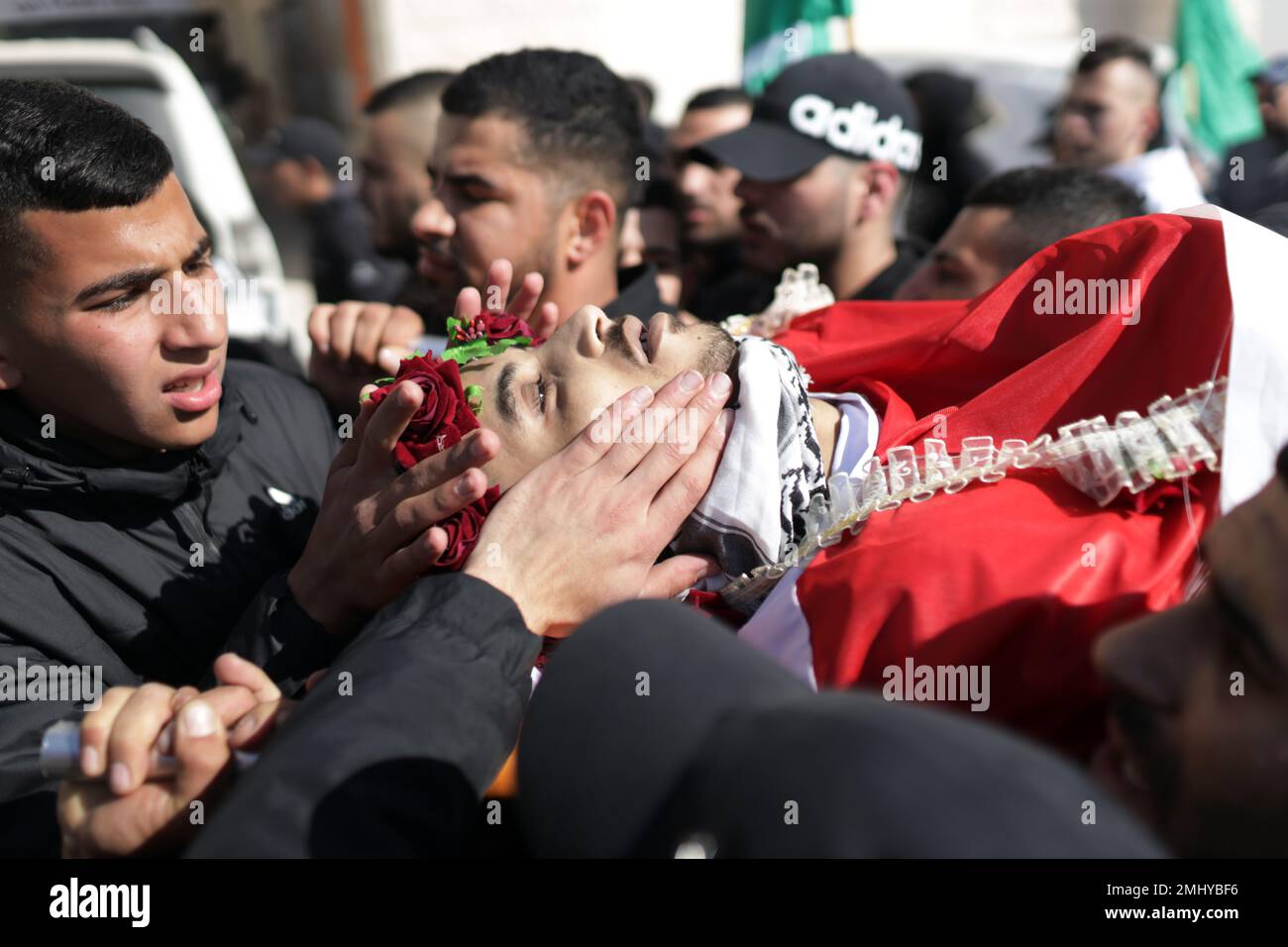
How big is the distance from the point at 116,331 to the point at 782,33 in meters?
5.08

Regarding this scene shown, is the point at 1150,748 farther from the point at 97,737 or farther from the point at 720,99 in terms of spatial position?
the point at 720,99

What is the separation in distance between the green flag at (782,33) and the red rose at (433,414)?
4.47m

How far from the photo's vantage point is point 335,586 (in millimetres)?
2305

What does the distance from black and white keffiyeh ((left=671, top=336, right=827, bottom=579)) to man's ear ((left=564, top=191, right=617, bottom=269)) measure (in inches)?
60.3

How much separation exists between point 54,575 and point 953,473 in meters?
1.89

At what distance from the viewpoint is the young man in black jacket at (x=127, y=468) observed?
227 centimetres

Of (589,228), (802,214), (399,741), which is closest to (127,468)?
(399,741)

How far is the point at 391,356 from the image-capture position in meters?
3.18

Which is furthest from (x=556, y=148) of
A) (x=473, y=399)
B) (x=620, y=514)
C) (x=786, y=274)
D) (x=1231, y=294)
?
(x=1231, y=294)

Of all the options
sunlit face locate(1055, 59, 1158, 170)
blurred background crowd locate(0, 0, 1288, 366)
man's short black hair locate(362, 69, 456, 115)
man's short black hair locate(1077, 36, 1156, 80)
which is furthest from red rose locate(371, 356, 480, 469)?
man's short black hair locate(1077, 36, 1156, 80)

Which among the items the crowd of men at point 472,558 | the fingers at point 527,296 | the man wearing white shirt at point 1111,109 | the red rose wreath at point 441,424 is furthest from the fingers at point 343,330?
the man wearing white shirt at point 1111,109

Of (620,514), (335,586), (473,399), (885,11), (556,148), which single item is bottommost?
(335,586)

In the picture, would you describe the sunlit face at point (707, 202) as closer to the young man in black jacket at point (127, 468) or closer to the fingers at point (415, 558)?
the young man in black jacket at point (127, 468)
